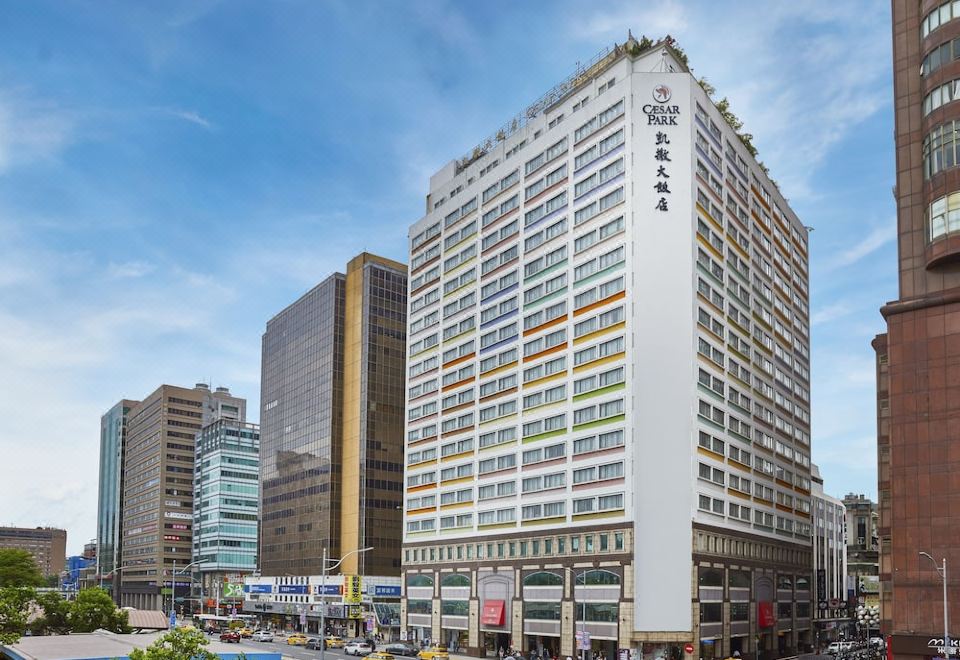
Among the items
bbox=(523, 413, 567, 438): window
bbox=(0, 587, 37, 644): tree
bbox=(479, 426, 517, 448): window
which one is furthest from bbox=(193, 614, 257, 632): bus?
bbox=(0, 587, 37, 644): tree

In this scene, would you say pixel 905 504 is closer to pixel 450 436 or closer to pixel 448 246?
pixel 450 436

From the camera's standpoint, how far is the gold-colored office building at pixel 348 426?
6732 inches

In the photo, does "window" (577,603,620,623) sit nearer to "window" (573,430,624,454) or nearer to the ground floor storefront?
the ground floor storefront

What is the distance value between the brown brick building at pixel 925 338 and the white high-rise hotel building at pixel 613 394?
88.6 ft

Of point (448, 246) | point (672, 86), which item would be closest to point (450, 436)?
point (448, 246)

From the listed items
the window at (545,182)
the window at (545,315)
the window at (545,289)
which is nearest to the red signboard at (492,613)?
the window at (545,315)

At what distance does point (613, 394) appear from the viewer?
108438 mm

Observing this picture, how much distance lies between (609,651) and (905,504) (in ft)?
120

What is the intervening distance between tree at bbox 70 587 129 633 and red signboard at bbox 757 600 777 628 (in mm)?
70128

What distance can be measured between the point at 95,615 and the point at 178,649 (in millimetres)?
58219

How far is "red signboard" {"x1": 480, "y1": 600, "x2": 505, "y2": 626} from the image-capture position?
394 ft

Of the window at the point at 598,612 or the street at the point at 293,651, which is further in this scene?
the street at the point at 293,651

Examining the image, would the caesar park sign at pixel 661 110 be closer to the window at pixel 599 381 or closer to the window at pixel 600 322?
the window at pixel 600 322

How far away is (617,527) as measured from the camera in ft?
346
